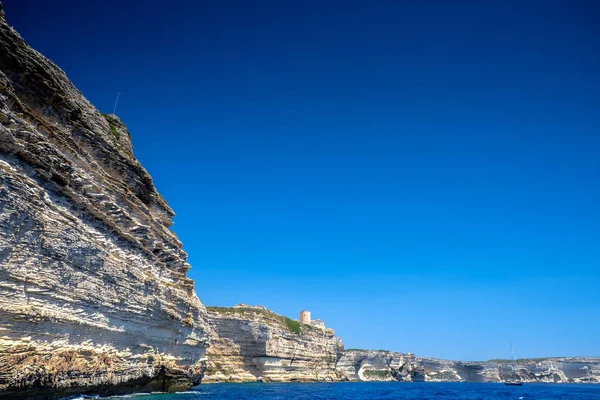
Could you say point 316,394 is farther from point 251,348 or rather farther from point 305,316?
point 305,316

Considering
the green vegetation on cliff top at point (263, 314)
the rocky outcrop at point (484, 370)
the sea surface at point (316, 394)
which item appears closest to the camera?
the sea surface at point (316, 394)

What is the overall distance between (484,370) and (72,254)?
18191cm

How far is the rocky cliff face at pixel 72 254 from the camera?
1784 centimetres

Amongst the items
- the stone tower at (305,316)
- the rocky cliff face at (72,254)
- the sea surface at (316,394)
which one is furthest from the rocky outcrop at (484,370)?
the rocky cliff face at (72,254)

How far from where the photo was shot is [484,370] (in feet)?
539

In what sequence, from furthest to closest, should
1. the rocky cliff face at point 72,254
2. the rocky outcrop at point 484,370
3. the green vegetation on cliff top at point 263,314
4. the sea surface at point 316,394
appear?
the rocky outcrop at point 484,370, the green vegetation on cliff top at point 263,314, the sea surface at point 316,394, the rocky cliff face at point 72,254

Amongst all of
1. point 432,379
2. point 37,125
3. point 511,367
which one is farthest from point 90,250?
point 511,367

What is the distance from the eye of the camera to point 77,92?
93.2 ft

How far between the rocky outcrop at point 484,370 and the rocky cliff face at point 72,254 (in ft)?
402

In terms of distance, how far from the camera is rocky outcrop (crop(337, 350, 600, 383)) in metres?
140

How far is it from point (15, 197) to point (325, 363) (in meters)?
87.0

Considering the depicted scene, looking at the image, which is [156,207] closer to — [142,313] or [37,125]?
[142,313]

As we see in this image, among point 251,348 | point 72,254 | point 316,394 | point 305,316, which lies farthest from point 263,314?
point 72,254

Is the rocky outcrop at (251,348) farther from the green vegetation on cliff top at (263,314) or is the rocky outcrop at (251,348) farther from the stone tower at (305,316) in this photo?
the stone tower at (305,316)
